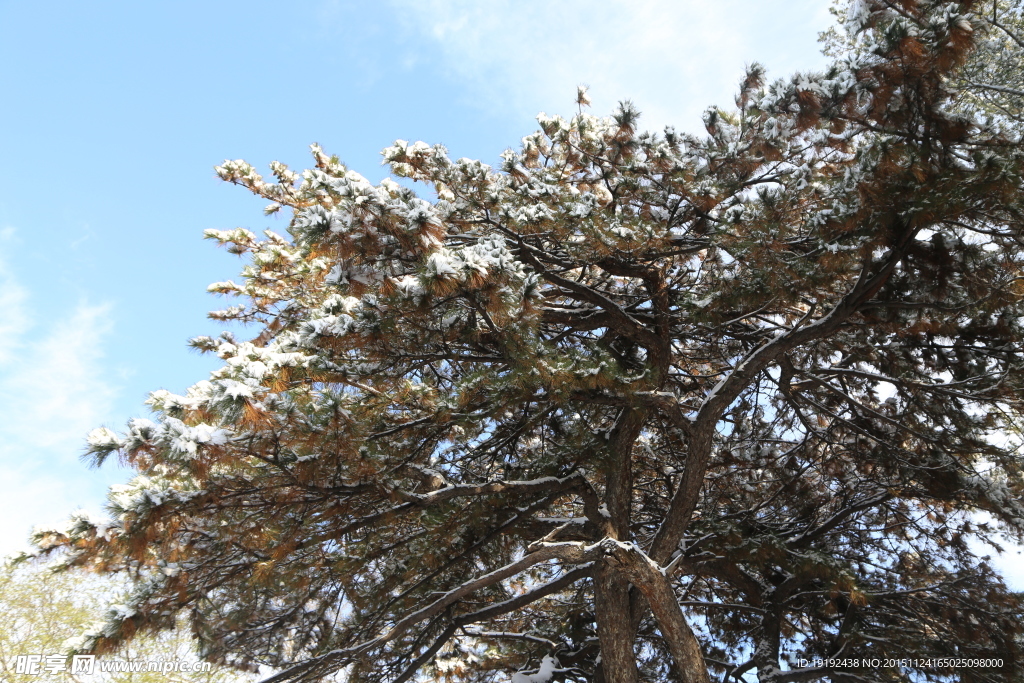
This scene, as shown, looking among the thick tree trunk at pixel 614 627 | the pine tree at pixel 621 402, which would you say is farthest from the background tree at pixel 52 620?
the thick tree trunk at pixel 614 627

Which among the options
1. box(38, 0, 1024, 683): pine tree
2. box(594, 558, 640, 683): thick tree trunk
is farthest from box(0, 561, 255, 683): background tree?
box(594, 558, 640, 683): thick tree trunk

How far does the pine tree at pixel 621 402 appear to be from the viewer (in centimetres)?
435

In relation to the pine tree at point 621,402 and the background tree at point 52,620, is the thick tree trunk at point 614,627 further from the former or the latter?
the background tree at point 52,620

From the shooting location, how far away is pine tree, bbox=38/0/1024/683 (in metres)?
4.35

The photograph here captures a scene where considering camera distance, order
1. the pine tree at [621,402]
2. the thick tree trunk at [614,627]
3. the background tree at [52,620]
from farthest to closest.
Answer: the background tree at [52,620]
the thick tree trunk at [614,627]
the pine tree at [621,402]

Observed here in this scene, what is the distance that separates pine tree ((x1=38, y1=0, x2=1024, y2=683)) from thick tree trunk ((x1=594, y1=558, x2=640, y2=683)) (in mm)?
23

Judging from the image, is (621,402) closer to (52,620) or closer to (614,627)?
(614,627)

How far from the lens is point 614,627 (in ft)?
19.4

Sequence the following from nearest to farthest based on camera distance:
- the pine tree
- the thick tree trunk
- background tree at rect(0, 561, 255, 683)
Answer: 1. the pine tree
2. the thick tree trunk
3. background tree at rect(0, 561, 255, 683)

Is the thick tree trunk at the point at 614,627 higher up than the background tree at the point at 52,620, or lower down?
lower down

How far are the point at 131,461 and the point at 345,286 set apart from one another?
1.58m

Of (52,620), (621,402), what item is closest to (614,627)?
(621,402)

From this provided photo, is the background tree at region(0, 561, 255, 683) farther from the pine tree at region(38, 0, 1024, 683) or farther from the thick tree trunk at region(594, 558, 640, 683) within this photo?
the thick tree trunk at region(594, 558, 640, 683)

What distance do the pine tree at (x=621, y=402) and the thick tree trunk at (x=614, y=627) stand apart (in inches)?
0.9
